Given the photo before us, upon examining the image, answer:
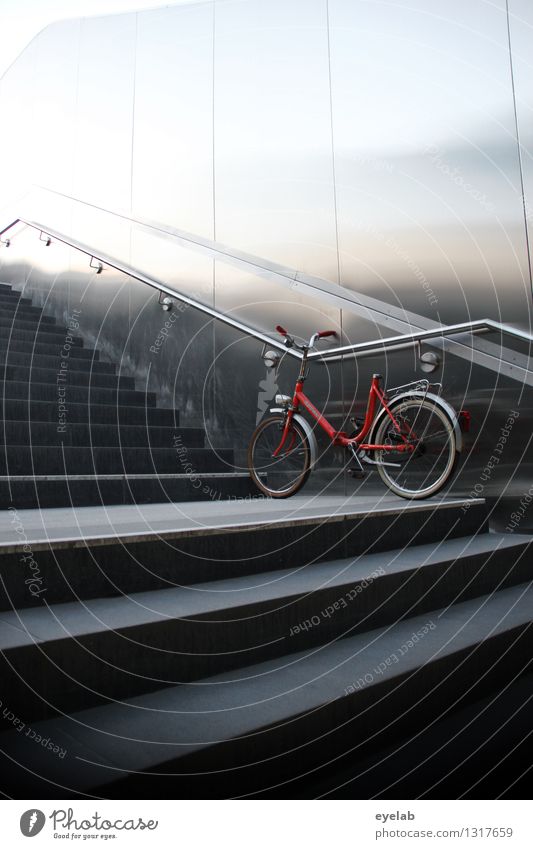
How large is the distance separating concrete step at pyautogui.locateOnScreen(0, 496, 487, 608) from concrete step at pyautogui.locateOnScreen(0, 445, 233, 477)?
0.97 ft

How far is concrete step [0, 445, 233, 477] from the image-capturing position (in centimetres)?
319

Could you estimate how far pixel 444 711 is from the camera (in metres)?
1.86

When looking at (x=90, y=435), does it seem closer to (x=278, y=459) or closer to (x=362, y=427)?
(x=278, y=459)

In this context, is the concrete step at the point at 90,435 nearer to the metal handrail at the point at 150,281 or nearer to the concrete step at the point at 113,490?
the concrete step at the point at 113,490

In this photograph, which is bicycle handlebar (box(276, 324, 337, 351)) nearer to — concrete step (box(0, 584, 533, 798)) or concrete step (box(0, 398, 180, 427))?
concrete step (box(0, 398, 180, 427))

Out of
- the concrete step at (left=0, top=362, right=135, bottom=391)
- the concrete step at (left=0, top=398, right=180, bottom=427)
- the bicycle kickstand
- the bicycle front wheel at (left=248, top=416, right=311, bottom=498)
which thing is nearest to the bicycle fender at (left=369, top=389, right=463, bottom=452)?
the bicycle kickstand

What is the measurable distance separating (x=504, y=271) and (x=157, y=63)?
143 inches

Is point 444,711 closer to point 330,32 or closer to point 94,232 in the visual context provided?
point 330,32

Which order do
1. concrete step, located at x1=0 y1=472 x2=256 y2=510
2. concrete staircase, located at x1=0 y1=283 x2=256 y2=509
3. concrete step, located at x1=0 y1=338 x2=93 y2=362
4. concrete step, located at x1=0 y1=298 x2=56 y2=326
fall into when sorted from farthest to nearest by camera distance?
concrete step, located at x1=0 y1=298 x2=56 y2=326 → concrete step, located at x1=0 y1=338 x2=93 y2=362 → concrete staircase, located at x1=0 y1=283 x2=256 y2=509 → concrete step, located at x1=0 y1=472 x2=256 y2=510

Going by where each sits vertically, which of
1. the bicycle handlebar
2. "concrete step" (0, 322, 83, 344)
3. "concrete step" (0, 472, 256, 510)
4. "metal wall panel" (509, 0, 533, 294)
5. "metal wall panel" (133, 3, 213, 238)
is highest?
"metal wall panel" (133, 3, 213, 238)

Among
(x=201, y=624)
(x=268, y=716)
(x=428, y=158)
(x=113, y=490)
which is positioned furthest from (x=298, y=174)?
(x=268, y=716)

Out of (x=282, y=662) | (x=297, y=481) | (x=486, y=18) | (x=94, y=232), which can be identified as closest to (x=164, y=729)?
(x=282, y=662)

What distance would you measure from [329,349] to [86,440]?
156 cm
